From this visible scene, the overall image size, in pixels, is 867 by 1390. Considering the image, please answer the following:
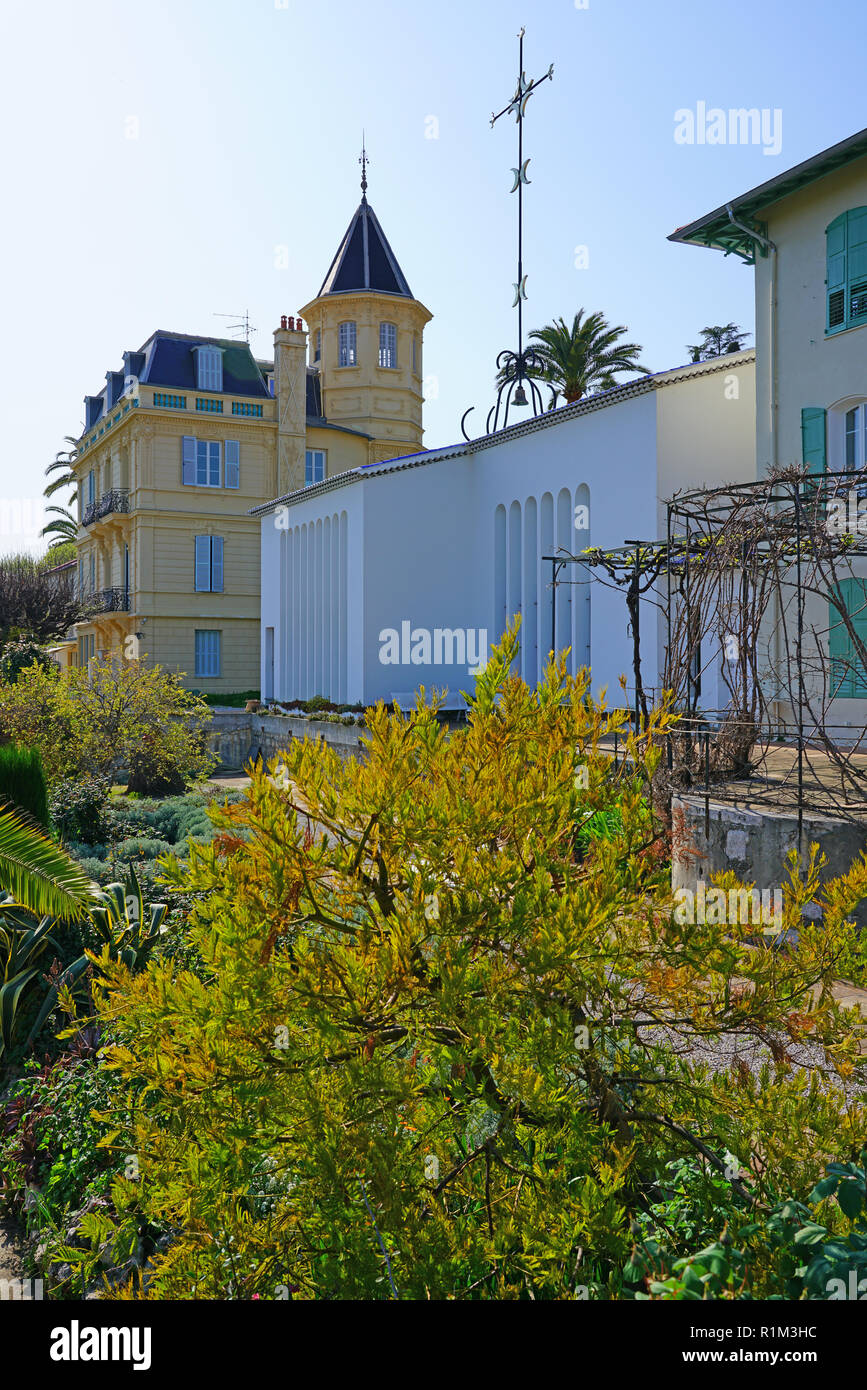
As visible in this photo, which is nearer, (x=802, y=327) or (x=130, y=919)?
(x=130, y=919)

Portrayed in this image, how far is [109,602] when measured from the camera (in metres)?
40.7

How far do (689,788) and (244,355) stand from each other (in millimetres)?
35495

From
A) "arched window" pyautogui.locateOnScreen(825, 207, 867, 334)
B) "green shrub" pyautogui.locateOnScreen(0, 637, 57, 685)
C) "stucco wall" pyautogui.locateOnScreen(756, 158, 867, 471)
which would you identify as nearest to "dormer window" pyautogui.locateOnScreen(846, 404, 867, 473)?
"stucco wall" pyautogui.locateOnScreen(756, 158, 867, 471)

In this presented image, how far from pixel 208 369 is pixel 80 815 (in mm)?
30037

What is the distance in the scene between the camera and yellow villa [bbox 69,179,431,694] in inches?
1527

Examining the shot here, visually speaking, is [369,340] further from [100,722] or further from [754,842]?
[754,842]

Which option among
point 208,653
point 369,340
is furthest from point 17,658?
point 369,340

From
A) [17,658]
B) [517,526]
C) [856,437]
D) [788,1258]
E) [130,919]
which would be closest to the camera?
[788,1258]

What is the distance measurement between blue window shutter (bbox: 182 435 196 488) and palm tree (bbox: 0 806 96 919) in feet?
112

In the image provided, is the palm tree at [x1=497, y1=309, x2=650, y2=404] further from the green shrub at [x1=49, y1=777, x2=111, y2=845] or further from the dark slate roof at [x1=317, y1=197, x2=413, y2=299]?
the green shrub at [x1=49, y1=777, x2=111, y2=845]

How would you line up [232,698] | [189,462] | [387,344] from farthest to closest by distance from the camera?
1. [387,344]
2. [189,462]
3. [232,698]

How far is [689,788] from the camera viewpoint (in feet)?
34.4
